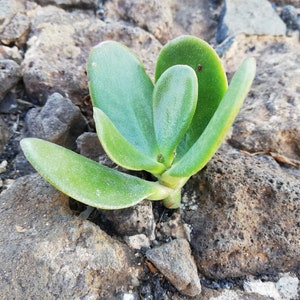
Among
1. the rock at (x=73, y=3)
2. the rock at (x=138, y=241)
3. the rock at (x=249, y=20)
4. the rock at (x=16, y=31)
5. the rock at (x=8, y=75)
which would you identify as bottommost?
the rock at (x=138, y=241)

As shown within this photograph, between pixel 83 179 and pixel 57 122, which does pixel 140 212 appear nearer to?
pixel 83 179

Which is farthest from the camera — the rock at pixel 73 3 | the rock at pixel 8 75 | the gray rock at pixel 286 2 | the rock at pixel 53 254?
the gray rock at pixel 286 2

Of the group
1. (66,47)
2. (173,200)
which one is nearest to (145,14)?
(66,47)

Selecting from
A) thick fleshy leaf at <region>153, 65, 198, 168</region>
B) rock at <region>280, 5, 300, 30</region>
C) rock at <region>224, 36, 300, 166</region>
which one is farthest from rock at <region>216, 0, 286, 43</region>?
thick fleshy leaf at <region>153, 65, 198, 168</region>

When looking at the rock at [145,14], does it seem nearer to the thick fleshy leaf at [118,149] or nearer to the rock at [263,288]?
the thick fleshy leaf at [118,149]

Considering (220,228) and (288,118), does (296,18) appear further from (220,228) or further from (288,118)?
(220,228)

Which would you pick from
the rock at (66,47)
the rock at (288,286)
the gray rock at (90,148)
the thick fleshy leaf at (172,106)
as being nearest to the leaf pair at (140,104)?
the thick fleshy leaf at (172,106)

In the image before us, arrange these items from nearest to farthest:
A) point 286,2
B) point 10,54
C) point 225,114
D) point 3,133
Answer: point 225,114, point 3,133, point 10,54, point 286,2

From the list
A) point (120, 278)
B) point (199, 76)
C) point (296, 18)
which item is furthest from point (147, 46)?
point (120, 278)
